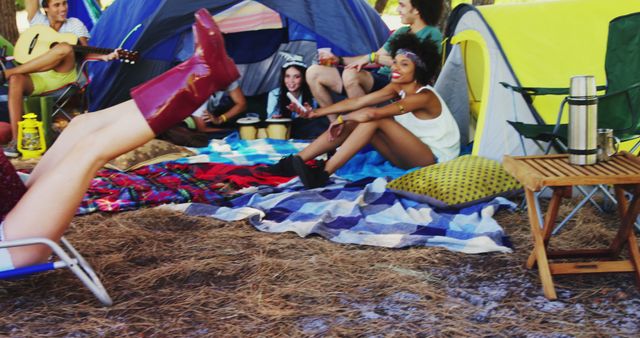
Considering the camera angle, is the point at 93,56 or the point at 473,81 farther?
the point at 93,56

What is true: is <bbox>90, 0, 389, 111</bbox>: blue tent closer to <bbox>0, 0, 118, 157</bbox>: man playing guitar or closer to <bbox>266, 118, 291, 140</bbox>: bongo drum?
<bbox>0, 0, 118, 157</bbox>: man playing guitar

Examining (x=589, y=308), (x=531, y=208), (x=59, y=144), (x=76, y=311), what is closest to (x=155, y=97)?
(x=59, y=144)

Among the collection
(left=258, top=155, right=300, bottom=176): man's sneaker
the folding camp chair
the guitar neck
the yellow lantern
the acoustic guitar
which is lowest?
(left=258, top=155, right=300, bottom=176): man's sneaker

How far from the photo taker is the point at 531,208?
2562 millimetres

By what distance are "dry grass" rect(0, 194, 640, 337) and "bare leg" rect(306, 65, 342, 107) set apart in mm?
2341

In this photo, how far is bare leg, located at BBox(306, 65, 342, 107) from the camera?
531 centimetres

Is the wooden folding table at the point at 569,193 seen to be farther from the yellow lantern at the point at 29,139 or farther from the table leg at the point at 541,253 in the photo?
the yellow lantern at the point at 29,139

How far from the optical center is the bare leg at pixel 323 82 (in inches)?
→ 209

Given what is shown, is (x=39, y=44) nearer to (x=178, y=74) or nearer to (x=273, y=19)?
(x=273, y=19)

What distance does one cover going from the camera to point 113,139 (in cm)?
224

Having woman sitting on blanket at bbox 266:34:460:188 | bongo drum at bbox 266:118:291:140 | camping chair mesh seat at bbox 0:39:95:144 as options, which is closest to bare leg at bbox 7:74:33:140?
camping chair mesh seat at bbox 0:39:95:144

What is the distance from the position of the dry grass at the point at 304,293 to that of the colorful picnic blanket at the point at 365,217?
0.09 metres

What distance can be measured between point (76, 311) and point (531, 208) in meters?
1.66

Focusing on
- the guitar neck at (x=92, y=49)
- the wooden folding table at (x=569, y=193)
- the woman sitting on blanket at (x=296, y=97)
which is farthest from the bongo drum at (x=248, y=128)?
the wooden folding table at (x=569, y=193)
